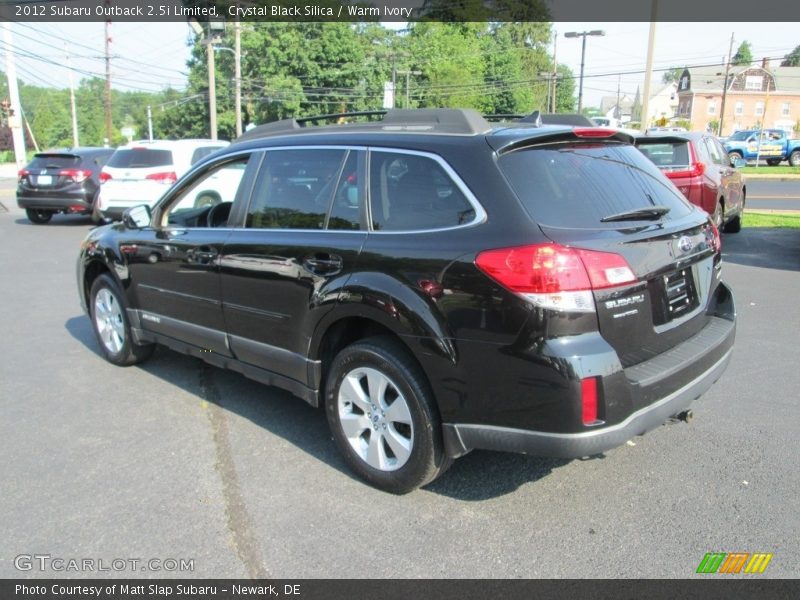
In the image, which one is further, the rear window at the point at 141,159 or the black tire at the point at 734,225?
the rear window at the point at 141,159

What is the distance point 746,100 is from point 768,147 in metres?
44.6

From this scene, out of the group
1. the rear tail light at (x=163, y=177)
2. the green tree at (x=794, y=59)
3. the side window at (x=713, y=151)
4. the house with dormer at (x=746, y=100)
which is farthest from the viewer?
the green tree at (x=794, y=59)

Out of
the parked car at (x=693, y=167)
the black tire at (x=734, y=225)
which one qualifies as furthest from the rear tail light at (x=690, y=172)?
the black tire at (x=734, y=225)

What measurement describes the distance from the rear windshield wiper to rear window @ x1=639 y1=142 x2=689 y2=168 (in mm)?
6755

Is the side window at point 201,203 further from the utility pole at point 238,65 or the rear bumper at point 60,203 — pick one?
the utility pole at point 238,65

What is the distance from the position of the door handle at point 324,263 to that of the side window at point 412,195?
0.89 ft

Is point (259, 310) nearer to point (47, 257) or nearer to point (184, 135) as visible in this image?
point (47, 257)

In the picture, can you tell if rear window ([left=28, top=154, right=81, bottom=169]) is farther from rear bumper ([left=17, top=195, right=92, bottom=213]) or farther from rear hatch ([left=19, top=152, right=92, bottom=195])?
rear bumper ([left=17, top=195, right=92, bottom=213])

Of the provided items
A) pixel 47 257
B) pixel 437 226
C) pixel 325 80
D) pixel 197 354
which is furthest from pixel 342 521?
pixel 325 80

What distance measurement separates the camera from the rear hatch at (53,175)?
14984 mm

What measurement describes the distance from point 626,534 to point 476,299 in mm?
1295

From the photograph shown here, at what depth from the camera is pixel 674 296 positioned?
3.28 m

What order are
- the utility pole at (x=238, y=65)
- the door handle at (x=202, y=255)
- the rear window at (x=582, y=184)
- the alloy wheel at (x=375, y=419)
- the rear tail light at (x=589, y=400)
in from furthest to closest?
1. the utility pole at (x=238, y=65)
2. the door handle at (x=202, y=255)
3. the alloy wheel at (x=375, y=419)
4. the rear window at (x=582, y=184)
5. the rear tail light at (x=589, y=400)
